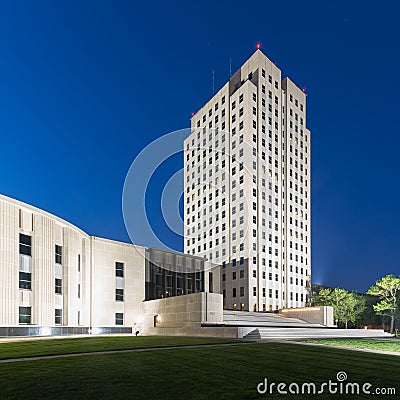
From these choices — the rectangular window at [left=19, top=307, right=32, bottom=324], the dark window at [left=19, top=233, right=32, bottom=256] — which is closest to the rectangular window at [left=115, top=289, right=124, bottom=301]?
the rectangular window at [left=19, top=307, right=32, bottom=324]

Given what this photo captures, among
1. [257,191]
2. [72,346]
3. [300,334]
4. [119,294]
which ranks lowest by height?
[300,334]

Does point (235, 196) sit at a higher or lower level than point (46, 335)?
higher

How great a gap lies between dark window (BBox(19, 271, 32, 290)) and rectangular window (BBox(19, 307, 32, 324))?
1707 mm

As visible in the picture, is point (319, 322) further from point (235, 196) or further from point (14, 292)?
point (235, 196)

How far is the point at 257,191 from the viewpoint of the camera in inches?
3209

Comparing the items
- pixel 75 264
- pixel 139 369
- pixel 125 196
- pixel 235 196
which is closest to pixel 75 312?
pixel 75 264

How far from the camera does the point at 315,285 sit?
91562 mm

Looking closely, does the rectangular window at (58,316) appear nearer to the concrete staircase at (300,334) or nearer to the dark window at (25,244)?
the dark window at (25,244)

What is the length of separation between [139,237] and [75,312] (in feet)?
34.5

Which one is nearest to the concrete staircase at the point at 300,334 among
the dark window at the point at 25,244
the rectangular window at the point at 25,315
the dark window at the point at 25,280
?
the rectangular window at the point at 25,315

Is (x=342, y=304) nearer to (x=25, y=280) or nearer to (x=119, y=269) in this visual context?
(x=119, y=269)

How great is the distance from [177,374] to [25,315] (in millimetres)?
28365

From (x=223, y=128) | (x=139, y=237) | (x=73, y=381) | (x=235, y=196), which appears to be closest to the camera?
(x=73, y=381)

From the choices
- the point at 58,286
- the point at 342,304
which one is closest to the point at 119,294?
the point at 58,286
